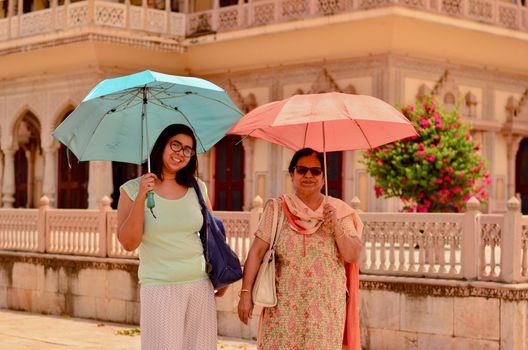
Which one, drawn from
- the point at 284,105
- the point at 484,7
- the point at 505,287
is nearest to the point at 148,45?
the point at 484,7

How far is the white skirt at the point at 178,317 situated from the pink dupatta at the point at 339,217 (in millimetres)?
596

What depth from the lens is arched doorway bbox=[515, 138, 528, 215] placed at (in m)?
19.5

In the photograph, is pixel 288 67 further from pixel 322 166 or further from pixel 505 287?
pixel 322 166

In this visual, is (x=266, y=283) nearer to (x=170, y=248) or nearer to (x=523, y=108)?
(x=170, y=248)

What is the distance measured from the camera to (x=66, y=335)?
449 inches

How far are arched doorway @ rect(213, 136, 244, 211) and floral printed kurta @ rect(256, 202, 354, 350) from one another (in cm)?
1411

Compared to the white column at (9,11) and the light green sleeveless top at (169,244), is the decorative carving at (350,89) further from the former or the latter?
the light green sleeveless top at (169,244)

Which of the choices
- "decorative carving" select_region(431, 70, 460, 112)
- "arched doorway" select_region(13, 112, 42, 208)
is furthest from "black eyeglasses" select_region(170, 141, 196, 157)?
"arched doorway" select_region(13, 112, 42, 208)

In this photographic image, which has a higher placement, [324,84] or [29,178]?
[324,84]

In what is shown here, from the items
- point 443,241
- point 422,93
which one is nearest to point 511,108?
point 422,93

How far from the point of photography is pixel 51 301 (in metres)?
13.2

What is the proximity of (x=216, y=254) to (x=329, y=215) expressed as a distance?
0.63 metres

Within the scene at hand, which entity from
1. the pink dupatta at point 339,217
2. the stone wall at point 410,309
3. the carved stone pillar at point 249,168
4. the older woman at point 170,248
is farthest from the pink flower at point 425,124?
the older woman at point 170,248

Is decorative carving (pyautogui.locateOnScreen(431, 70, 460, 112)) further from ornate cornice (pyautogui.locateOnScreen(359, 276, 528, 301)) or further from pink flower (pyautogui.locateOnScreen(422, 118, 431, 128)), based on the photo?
ornate cornice (pyautogui.locateOnScreen(359, 276, 528, 301))
